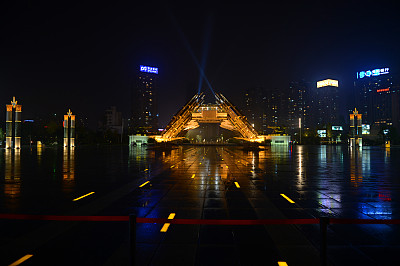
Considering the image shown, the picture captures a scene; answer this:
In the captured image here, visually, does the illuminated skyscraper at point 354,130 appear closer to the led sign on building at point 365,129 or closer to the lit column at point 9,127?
the led sign on building at point 365,129

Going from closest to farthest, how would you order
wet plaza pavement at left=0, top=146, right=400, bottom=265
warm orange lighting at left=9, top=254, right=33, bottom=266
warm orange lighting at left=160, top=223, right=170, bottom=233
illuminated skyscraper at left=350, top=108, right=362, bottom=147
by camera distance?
1. warm orange lighting at left=9, top=254, right=33, bottom=266
2. wet plaza pavement at left=0, top=146, right=400, bottom=265
3. warm orange lighting at left=160, top=223, right=170, bottom=233
4. illuminated skyscraper at left=350, top=108, right=362, bottom=147

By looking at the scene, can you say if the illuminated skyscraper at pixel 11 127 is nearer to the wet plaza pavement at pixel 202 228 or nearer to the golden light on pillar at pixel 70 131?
the golden light on pillar at pixel 70 131

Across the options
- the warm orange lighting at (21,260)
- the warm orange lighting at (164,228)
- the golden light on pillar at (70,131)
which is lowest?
the warm orange lighting at (21,260)

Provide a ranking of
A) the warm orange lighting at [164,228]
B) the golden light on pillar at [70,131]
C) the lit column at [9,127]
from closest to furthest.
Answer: the warm orange lighting at [164,228], the lit column at [9,127], the golden light on pillar at [70,131]

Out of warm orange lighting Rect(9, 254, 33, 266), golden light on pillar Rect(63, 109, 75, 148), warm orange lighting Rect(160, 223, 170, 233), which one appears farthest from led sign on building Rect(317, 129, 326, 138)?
warm orange lighting Rect(9, 254, 33, 266)

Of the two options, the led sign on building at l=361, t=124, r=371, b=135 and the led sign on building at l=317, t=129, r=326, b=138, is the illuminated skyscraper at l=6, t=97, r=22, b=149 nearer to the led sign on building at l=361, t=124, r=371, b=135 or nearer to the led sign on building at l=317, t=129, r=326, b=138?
the led sign on building at l=317, t=129, r=326, b=138

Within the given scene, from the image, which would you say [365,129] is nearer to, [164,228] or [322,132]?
[322,132]

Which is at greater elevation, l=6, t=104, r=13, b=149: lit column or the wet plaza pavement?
l=6, t=104, r=13, b=149: lit column

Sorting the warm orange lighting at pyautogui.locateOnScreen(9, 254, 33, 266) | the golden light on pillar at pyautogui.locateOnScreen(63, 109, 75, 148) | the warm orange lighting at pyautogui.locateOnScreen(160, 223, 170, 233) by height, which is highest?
the golden light on pillar at pyautogui.locateOnScreen(63, 109, 75, 148)

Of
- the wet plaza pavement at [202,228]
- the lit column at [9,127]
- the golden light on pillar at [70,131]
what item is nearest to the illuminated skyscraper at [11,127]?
the lit column at [9,127]

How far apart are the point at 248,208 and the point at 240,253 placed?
404 cm

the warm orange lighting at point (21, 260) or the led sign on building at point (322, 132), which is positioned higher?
the led sign on building at point (322, 132)

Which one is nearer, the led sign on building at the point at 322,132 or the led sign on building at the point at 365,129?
the led sign on building at the point at 365,129

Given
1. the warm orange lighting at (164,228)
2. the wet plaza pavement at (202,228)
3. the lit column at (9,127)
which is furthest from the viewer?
the lit column at (9,127)
